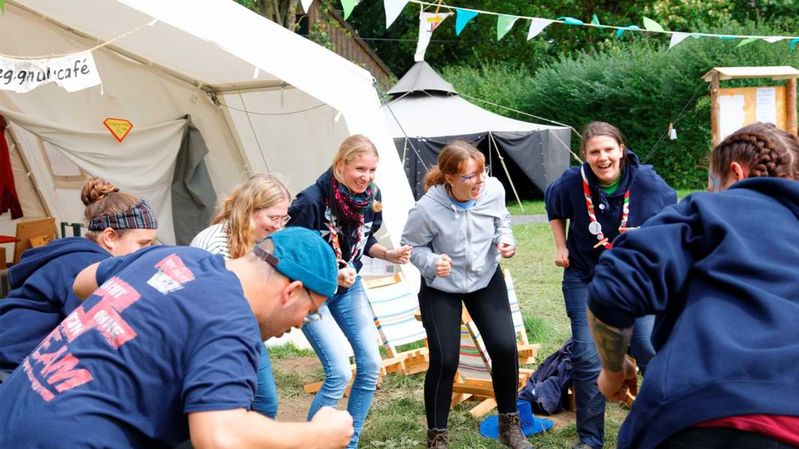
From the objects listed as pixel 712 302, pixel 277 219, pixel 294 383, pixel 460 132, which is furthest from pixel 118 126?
pixel 460 132

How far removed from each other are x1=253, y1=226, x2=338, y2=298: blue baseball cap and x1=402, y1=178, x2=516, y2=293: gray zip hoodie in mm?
2280

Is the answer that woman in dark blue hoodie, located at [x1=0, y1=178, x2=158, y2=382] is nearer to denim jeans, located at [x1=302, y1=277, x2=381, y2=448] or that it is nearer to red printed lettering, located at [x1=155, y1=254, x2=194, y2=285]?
red printed lettering, located at [x1=155, y1=254, x2=194, y2=285]

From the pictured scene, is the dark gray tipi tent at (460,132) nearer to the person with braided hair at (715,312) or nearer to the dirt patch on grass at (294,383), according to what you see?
the dirt patch on grass at (294,383)

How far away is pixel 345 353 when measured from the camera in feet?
14.6

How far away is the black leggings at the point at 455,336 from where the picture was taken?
4.54 metres

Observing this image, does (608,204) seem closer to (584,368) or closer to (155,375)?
(584,368)

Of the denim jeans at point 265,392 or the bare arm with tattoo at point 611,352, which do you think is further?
the denim jeans at point 265,392

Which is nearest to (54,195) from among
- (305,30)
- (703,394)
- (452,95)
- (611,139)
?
(611,139)

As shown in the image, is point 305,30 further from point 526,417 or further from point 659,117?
point 526,417

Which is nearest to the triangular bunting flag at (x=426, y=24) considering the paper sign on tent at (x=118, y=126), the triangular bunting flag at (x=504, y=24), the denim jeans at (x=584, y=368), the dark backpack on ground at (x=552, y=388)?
the triangular bunting flag at (x=504, y=24)

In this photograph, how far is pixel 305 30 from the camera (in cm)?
3106

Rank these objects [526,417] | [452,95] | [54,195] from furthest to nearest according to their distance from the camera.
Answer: [452,95] < [54,195] < [526,417]

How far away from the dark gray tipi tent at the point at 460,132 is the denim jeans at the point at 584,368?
12.8 m

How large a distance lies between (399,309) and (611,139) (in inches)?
102
